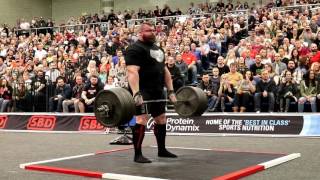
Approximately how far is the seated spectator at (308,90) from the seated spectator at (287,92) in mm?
155

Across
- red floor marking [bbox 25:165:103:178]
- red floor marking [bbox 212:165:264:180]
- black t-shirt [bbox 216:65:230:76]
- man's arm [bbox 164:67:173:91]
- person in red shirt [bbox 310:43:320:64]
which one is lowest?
red floor marking [bbox 25:165:103:178]

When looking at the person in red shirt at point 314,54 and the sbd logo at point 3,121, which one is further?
the sbd logo at point 3,121

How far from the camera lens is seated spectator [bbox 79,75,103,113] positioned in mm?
10847

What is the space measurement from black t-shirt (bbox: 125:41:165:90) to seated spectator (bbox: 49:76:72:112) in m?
6.45

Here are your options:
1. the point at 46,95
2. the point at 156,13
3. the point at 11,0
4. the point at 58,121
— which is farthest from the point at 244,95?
the point at 11,0

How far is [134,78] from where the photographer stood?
557 centimetres

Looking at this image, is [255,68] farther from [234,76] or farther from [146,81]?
[146,81]

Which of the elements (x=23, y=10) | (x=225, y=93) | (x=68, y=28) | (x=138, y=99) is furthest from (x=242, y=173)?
(x=23, y=10)

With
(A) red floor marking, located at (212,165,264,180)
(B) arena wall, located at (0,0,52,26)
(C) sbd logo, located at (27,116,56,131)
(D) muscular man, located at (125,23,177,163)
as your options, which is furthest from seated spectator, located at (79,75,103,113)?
(B) arena wall, located at (0,0,52,26)

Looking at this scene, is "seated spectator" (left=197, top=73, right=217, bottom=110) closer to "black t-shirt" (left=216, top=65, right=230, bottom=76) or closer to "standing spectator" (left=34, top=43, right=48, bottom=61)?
"black t-shirt" (left=216, top=65, right=230, bottom=76)

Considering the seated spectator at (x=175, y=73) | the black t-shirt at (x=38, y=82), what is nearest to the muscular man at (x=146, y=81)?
the seated spectator at (x=175, y=73)

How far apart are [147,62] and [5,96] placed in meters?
8.39

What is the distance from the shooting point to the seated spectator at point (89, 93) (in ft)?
35.6

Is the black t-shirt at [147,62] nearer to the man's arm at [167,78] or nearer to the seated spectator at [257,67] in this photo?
the man's arm at [167,78]
